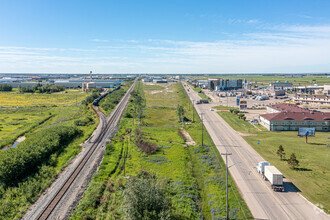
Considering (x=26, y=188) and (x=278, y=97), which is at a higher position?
(x=278, y=97)

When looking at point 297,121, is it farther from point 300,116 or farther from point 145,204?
point 145,204

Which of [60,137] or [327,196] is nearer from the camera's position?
[327,196]

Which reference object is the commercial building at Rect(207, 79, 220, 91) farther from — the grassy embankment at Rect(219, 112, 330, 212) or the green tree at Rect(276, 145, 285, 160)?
the green tree at Rect(276, 145, 285, 160)

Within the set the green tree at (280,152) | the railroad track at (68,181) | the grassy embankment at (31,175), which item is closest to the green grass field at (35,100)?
the grassy embankment at (31,175)

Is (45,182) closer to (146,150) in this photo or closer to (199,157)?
(146,150)

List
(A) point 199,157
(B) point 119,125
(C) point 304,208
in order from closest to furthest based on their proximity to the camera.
Answer: 1. (C) point 304,208
2. (A) point 199,157
3. (B) point 119,125

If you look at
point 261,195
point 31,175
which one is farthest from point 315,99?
point 31,175

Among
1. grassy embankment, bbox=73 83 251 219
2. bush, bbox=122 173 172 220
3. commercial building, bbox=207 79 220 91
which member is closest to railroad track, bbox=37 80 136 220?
grassy embankment, bbox=73 83 251 219

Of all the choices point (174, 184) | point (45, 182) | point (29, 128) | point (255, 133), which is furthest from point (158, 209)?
point (29, 128)
